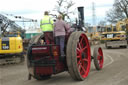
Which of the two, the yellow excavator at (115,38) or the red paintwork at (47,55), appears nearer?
the red paintwork at (47,55)

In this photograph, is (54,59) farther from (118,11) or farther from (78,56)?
(118,11)

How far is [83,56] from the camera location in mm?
6707

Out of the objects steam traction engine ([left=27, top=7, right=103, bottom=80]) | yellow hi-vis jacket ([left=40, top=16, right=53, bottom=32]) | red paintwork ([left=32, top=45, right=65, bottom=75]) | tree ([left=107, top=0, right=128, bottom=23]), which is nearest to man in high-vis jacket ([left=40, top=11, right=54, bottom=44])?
yellow hi-vis jacket ([left=40, top=16, right=53, bottom=32])

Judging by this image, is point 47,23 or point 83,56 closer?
point 47,23

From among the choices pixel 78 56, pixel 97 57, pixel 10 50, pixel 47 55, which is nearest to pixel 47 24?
pixel 47 55

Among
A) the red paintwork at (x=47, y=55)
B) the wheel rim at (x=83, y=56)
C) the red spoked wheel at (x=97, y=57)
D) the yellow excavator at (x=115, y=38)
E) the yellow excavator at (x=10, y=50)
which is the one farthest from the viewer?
the yellow excavator at (x=115, y=38)

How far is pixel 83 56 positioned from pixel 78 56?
306 millimetres

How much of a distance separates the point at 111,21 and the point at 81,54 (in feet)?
161

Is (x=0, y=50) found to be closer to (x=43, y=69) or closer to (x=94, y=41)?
(x=43, y=69)

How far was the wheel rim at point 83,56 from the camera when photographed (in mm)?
6550

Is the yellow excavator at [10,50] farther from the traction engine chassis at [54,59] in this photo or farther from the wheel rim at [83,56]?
the wheel rim at [83,56]

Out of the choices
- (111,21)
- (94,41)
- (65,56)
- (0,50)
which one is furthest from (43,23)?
(111,21)

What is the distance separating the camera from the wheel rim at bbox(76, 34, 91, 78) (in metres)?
6.55

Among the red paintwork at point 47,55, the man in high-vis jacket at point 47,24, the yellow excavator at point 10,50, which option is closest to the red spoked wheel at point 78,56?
the red paintwork at point 47,55
